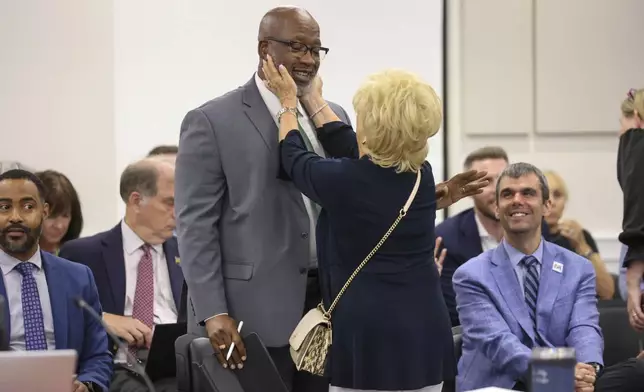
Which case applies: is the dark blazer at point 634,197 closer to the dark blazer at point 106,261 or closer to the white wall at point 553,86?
the dark blazer at point 106,261

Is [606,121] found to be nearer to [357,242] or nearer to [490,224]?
[490,224]

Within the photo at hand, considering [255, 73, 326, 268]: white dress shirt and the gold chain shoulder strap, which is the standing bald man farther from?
the gold chain shoulder strap

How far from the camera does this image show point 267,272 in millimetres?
2850

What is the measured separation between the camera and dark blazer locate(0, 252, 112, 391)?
3.35 m

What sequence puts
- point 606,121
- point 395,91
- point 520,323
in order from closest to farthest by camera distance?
point 395,91 < point 520,323 < point 606,121

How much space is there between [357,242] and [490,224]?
7.17ft

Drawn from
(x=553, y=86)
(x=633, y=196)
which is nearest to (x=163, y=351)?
(x=633, y=196)

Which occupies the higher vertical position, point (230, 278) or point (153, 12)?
point (153, 12)

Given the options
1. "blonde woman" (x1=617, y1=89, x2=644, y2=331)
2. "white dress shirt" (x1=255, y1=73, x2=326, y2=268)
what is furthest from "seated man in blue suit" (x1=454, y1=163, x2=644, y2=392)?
"white dress shirt" (x1=255, y1=73, x2=326, y2=268)

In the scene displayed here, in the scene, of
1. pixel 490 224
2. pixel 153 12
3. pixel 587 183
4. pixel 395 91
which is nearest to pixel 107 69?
pixel 153 12

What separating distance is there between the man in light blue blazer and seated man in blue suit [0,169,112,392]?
4.17 ft

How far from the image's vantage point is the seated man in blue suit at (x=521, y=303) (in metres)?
3.61

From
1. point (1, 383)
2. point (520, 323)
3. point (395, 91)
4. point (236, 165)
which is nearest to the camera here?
point (1, 383)

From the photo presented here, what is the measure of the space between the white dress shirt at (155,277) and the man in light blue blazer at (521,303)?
1.19m
